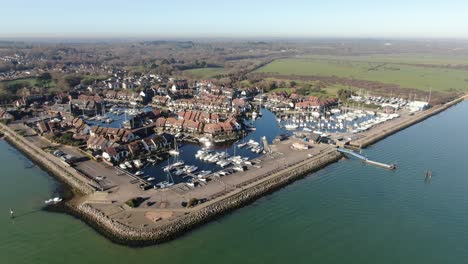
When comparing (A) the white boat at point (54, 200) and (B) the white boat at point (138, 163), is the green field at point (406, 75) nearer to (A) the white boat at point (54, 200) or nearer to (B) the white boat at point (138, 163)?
(B) the white boat at point (138, 163)

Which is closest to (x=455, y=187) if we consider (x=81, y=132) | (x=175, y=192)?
(x=175, y=192)

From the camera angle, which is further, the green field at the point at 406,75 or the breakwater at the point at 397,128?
the green field at the point at 406,75

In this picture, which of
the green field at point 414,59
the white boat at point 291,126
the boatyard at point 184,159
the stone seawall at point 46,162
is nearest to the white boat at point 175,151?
the boatyard at point 184,159

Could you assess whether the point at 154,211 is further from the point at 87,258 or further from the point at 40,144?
the point at 40,144

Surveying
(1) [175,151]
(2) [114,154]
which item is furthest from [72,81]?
(1) [175,151]

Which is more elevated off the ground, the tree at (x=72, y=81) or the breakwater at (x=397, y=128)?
the tree at (x=72, y=81)

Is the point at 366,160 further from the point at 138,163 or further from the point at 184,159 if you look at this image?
the point at 138,163

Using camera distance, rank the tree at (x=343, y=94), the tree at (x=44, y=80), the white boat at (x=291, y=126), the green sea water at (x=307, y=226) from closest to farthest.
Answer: the green sea water at (x=307, y=226)
the white boat at (x=291, y=126)
the tree at (x=343, y=94)
the tree at (x=44, y=80)
